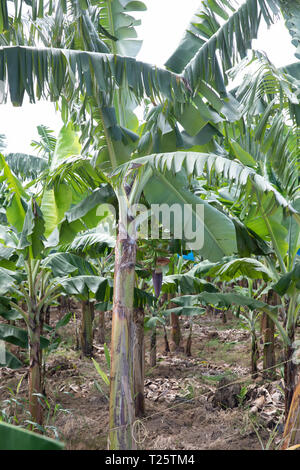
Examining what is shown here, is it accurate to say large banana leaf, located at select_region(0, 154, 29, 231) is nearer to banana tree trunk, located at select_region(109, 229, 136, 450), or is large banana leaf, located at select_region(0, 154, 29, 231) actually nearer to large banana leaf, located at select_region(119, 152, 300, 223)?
banana tree trunk, located at select_region(109, 229, 136, 450)

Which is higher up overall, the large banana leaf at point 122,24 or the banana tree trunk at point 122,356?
the large banana leaf at point 122,24

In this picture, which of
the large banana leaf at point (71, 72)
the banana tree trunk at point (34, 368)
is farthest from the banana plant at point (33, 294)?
the large banana leaf at point (71, 72)

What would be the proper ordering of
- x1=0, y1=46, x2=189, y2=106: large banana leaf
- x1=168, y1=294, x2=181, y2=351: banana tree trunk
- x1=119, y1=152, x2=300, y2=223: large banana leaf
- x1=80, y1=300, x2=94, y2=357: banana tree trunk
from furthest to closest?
1. x1=168, y1=294, x2=181, y2=351: banana tree trunk
2. x1=80, y1=300, x2=94, y2=357: banana tree trunk
3. x1=119, y1=152, x2=300, y2=223: large banana leaf
4. x1=0, y1=46, x2=189, y2=106: large banana leaf

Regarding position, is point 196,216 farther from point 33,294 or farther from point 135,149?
point 33,294

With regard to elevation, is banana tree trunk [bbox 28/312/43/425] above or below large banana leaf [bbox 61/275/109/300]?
below

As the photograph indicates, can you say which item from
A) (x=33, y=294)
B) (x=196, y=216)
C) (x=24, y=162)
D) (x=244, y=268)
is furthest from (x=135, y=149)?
(x=24, y=162)

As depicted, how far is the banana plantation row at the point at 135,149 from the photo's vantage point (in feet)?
9.46

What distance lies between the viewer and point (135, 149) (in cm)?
384

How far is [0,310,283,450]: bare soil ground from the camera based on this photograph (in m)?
4.27

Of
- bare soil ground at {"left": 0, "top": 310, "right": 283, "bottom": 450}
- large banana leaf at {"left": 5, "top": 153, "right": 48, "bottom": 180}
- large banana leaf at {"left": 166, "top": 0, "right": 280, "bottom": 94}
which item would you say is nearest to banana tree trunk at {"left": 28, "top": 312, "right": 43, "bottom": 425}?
bare soil ground at {"left": 0, "top": 310, "right": 283, "bottom": 450}

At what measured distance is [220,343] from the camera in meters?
9.18

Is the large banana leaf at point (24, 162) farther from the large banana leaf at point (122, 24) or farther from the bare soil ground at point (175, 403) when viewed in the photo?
the large banana leaf at point (122, 24)

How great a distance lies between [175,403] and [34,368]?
7.67 ft
